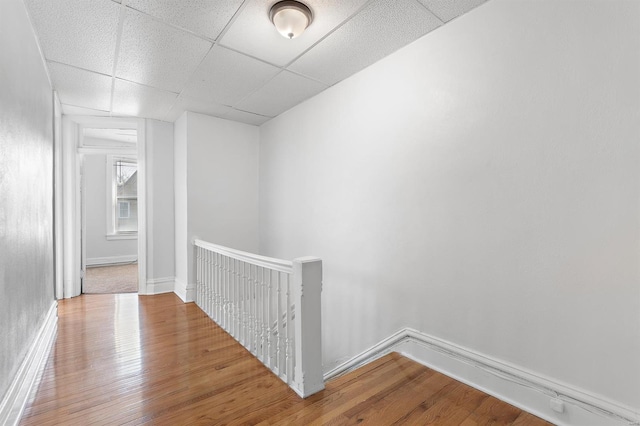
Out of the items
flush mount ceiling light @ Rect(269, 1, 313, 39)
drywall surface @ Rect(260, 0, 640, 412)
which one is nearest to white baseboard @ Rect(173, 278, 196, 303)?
drywall surface @ Rect(260, 0, 640, 412)

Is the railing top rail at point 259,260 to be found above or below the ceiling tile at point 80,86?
below

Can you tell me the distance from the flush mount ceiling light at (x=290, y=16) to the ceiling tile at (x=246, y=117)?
79.1 inches

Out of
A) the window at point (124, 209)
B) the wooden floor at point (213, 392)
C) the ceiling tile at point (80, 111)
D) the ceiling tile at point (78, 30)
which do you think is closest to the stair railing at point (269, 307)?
the wooden floor at point (213, 392)

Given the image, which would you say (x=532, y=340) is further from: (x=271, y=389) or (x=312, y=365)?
(x=271, y=389)

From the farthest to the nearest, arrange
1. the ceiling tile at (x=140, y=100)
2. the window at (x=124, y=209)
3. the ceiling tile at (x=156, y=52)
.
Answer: the window at (x=124, y=209) → the ceiling tile at (x=140, y=100) → the ceiling tile at (x=156, y=52)

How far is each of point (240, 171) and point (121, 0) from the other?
8.20ft

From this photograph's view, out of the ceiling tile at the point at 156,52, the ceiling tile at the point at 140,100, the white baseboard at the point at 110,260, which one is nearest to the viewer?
the ceiling tile at the point at 156,52

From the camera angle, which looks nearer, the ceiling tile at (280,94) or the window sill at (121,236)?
the ceiling tile at (280,94)

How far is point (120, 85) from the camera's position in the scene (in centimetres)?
300

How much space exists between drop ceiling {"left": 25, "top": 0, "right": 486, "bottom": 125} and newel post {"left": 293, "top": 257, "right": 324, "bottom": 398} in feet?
5.52

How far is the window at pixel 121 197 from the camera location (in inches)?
253

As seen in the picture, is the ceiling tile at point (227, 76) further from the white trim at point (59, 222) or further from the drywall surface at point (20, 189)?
the white trim at point (59, 222)

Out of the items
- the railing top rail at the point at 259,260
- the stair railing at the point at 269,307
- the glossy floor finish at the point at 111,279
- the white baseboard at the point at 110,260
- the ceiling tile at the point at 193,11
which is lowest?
the glossy floor finish at the point at 111,279

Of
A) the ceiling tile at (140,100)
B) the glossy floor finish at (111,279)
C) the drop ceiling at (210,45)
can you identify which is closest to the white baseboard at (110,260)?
the glossy floor finish at (111,279)
